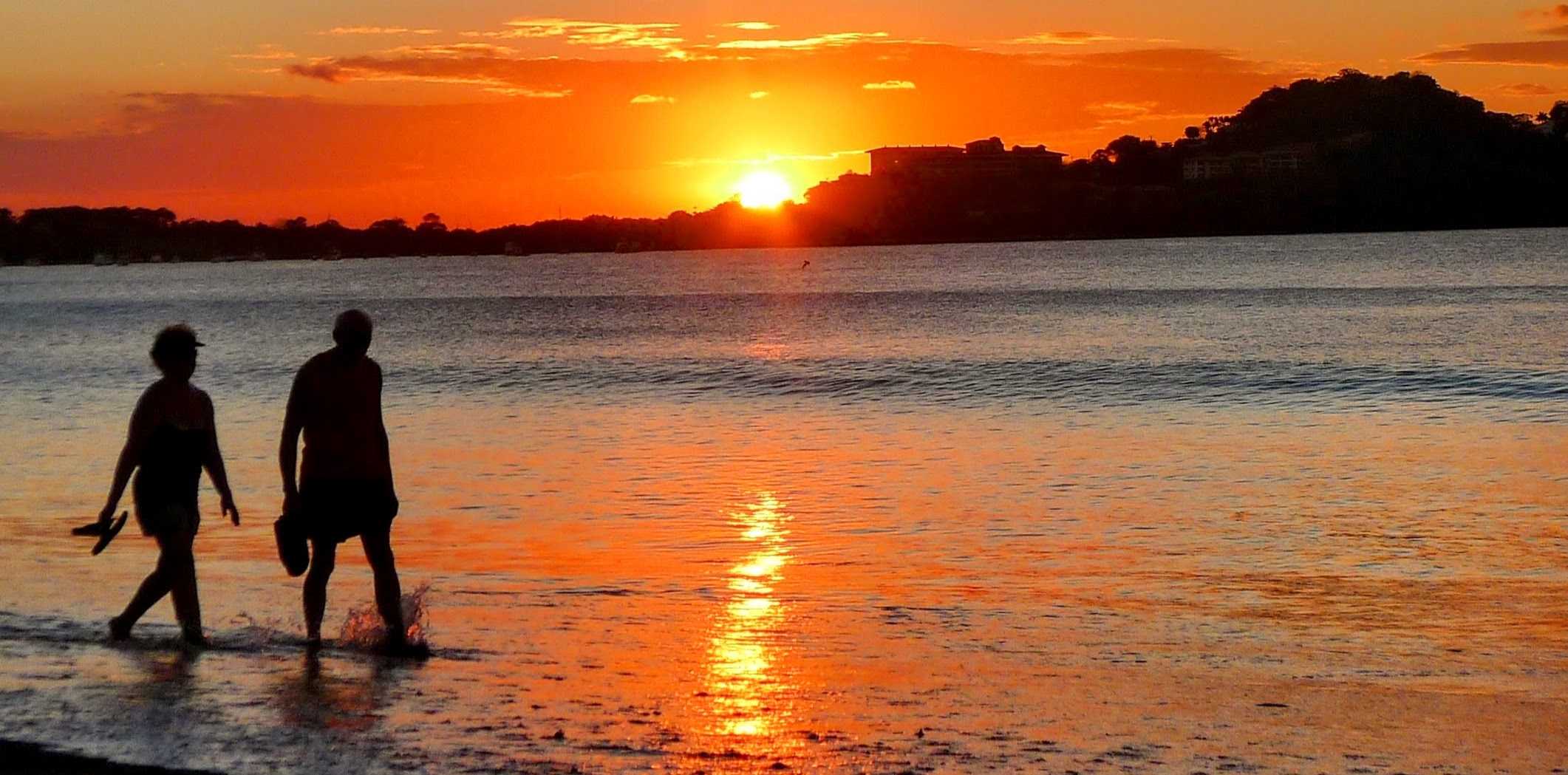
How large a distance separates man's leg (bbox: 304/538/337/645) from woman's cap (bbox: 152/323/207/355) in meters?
1.07

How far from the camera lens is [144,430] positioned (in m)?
7.55

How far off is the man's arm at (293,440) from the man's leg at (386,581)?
15.9 inches

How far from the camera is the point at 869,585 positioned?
32.6ft

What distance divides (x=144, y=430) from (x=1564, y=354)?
3185 centimetres

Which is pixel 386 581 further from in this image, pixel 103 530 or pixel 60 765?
pixel 60 765

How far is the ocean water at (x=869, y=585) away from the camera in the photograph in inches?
247

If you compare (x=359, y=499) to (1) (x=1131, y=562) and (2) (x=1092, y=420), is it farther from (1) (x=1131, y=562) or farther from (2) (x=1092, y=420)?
(2) (x=1092, y=420)

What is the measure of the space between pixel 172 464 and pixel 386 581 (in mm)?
1120

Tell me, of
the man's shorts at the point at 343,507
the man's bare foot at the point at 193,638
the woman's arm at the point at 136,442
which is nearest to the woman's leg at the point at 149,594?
the man's bare foot at the point at 193,638

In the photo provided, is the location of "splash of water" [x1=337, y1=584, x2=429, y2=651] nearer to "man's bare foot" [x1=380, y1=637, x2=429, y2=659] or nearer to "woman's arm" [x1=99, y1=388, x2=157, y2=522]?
"man's bare foot" [x1=380, y1=637, x2=429, y2=659]

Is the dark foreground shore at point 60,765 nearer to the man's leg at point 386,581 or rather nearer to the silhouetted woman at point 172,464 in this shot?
the silhouetted woman at point 172,464

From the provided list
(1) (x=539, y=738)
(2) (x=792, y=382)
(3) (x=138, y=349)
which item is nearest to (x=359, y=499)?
(1) (x=539, y=738)

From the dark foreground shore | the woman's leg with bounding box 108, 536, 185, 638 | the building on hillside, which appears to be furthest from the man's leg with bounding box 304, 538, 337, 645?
the building on hillside

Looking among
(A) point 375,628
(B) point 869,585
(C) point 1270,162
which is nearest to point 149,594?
(A) point 375,628
